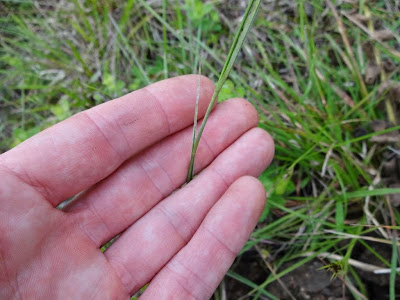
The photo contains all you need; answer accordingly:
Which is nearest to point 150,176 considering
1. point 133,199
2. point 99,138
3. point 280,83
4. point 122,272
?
point 133,199

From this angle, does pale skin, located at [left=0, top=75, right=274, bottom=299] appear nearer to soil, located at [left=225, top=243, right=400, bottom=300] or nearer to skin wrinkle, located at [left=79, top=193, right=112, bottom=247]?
skin wrinkle, located at [left=79, top=193, right=112, bottom=247]

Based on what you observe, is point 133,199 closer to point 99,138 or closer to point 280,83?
point 99,138

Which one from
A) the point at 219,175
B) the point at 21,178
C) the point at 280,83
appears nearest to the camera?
the point at 21,178

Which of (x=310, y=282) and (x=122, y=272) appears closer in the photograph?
(x=122, y=272)

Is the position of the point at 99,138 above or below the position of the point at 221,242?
above

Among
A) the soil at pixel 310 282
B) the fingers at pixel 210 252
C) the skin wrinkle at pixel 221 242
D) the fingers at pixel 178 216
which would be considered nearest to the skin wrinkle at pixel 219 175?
the fingers at pixel 178 216

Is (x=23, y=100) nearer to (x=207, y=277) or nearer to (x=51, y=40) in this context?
(x=51, y=40)

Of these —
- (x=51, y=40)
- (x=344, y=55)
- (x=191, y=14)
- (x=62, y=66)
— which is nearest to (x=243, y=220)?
(x=344, y=55)
